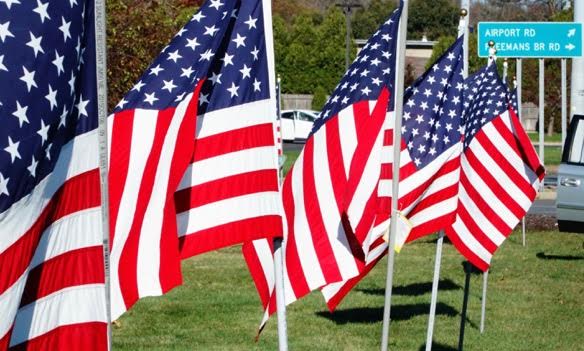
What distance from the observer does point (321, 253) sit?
865 centimetres

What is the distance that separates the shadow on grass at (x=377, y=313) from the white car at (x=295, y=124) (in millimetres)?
39881

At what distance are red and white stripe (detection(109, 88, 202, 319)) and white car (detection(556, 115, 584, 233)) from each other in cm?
1261

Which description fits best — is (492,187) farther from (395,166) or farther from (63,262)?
(63,262)

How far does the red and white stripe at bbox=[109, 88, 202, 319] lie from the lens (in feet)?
23.7

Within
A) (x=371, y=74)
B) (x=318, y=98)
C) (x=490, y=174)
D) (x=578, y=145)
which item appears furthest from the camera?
(x=318, y=98)

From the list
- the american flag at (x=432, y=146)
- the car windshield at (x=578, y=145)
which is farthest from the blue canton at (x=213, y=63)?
the car windshield at (x=578, y=145)

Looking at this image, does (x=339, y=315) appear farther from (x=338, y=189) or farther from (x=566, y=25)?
(x=566, y=25)

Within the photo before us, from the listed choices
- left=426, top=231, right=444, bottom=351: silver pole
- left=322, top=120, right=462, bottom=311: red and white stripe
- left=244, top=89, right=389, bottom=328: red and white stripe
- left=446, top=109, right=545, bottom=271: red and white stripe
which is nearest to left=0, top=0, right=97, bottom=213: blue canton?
left=244, top=89, right=389, bottom=328: red and white stripe

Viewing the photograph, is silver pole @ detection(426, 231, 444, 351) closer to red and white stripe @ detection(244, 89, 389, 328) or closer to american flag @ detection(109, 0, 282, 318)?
red and white stripe @ detection(244, 89, 389, 328)

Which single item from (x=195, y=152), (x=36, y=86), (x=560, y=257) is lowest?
(x=560, y=257)

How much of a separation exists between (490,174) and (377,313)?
2469 millimetres

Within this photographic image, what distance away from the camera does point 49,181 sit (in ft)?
16.8

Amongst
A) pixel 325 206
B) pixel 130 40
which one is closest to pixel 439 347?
pixel 325 206

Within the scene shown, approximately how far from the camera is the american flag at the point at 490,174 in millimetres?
12125
